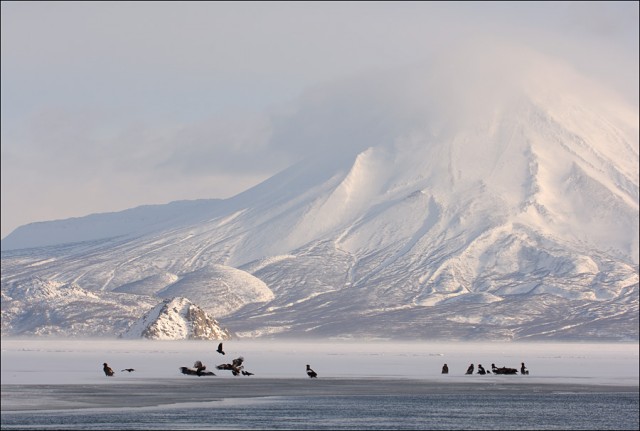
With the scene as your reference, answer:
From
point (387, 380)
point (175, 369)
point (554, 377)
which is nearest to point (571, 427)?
point (387, 380)

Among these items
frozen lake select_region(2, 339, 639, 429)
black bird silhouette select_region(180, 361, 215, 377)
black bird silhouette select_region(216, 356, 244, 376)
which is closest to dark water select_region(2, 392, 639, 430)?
frozen lake select_region(2, 339, 639, 429)

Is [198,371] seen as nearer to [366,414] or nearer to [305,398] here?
[305,398]

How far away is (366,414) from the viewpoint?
91312mm

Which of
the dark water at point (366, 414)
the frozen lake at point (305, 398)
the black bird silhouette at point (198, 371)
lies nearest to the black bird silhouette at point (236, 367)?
the frozen lake at point (305, 398)

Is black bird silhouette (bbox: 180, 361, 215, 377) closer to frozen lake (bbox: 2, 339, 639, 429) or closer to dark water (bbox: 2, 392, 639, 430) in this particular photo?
frozen lake (bbox: 2, 339, 639, 429)

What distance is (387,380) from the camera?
129 meters

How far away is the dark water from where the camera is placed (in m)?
83.2

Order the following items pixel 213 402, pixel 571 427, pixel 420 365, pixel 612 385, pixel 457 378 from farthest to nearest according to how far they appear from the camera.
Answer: pixel 420 365 → pixel 457 378 → pixel 612 385 → pixel 213 402 → pixel 571 427

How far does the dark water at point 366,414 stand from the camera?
83188 mm

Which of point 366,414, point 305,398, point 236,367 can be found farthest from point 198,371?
point 366,414

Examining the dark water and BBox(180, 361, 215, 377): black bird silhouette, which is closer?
the dark water

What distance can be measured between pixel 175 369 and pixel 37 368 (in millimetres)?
14137

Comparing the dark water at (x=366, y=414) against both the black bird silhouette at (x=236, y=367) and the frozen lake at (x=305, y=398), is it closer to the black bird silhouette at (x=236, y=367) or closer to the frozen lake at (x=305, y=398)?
the frozen lake at (x=305, y=398)

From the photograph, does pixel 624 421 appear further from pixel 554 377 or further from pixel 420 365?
pixel 420 365
